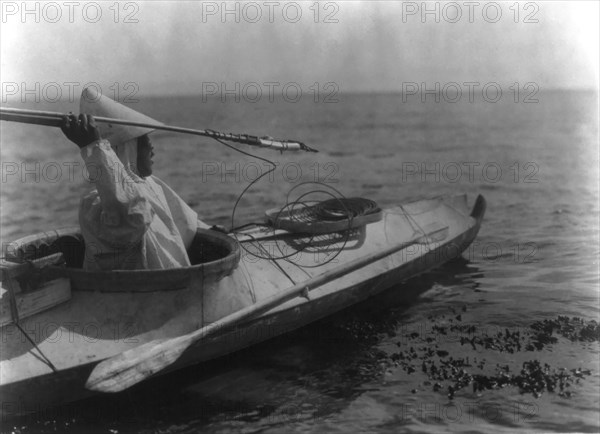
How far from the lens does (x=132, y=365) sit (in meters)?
5.05

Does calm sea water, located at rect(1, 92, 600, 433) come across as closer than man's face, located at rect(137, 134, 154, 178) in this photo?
Yes

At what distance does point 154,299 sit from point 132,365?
713 mm

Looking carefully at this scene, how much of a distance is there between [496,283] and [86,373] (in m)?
6.02

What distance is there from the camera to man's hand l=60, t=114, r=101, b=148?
16.8ft

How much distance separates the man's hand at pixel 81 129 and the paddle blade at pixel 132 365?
1.66 meters

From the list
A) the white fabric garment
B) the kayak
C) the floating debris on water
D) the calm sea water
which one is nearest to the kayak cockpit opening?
the kayak

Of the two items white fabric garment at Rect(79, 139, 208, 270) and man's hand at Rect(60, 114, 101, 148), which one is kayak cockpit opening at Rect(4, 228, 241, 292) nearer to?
white fabric garment at Rect(79, 139, 208, 270)

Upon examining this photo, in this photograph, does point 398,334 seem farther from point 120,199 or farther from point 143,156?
point 120,199

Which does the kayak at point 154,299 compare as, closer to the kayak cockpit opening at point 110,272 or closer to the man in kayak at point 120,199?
the kayak cockpit opening at point 110,272

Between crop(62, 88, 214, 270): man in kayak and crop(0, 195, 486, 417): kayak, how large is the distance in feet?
0.90

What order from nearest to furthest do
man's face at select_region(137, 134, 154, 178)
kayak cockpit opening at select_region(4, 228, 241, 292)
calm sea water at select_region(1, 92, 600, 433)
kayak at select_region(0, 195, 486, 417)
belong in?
kayak at select_region(0, 195, 486, 417)
kayak cockpit opening at select_region(4, 228, 241, 292)
calm sea water at select_region(1, 92, 600, 433)
man's face at select_region(137, 134, 154, 178)

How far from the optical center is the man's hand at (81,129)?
16.8 feet

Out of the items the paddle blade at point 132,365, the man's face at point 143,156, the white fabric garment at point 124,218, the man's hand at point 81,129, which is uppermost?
the man's hand at point 81,129

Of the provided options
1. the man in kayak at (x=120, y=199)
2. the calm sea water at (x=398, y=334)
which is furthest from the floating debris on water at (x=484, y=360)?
the man in kayak at (x=120, y=199)
